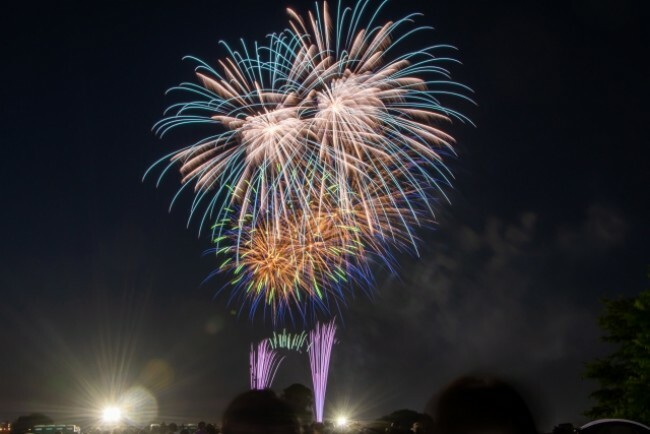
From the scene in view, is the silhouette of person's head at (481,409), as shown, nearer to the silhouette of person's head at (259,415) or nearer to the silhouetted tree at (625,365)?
the silhouette of person's head at (259,415)

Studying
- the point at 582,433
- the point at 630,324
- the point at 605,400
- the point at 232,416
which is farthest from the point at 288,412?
the point at 605,400

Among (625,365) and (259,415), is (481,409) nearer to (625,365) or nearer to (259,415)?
(259,415)

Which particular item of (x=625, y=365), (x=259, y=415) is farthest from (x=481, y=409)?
(x=625, y=365)

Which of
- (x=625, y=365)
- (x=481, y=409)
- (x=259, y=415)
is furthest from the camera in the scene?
(x=625, y=365)

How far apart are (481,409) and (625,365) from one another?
32.2 meters

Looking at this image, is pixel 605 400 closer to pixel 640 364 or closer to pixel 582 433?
pixel 640 364

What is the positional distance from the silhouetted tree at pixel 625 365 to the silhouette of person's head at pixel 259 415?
27982 millimetres

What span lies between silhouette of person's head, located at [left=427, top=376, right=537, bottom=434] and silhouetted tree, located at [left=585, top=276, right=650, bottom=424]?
28.0m

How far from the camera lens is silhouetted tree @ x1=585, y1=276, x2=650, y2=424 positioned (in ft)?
90.7

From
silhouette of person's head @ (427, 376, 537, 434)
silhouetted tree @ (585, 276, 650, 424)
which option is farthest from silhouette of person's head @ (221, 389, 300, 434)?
silhouetted tree @ (585, 276, 650, 424)

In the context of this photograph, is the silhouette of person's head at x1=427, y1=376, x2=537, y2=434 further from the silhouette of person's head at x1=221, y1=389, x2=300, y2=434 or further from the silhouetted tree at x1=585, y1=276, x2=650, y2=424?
the silhouetted tree at x1=585, y1=276, x2=650, y2=424

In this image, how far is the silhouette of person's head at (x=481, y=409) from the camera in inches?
98.1

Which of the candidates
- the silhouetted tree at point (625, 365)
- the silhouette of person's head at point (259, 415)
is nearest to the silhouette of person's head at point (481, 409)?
the silhouette of person's head at point (259, 415)

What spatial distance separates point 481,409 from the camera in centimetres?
254
